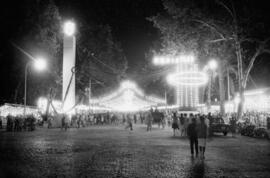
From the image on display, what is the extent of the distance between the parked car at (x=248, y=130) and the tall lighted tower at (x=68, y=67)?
21727 mm

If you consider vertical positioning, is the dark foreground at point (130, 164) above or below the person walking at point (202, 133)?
below

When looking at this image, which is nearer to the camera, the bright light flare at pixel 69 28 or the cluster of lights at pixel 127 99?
the bright light flare at pixel 69 28

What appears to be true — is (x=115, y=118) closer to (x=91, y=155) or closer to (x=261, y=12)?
(x=261, y=12)

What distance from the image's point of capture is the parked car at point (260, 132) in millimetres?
22359

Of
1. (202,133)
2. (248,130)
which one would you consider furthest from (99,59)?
(202,133)

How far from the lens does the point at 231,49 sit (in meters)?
34.2

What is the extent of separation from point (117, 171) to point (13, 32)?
34.0m

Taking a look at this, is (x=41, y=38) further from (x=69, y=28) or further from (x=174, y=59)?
(x=174, y=59)

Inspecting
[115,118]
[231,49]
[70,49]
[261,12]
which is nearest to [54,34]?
[70,49]

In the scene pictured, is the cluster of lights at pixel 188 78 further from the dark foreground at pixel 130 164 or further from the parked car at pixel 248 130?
the dark foreground at pixel 130 164

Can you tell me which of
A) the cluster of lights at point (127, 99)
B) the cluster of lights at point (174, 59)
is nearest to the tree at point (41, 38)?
the cluster of lights at point (127, 99)

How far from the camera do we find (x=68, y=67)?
4134 cm

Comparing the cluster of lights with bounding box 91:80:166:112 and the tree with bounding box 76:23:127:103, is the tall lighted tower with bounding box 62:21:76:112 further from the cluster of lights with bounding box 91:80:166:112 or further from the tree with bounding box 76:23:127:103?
the cluster of lights with bounding box 91:80:166:112

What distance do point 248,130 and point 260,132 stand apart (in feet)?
5.66
